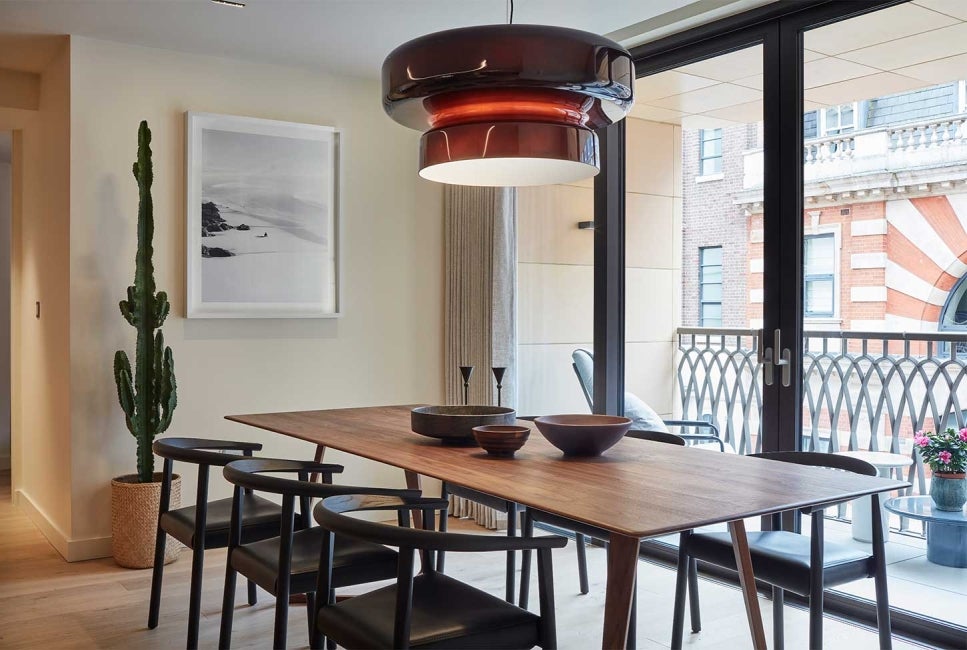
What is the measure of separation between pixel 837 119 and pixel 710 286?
1.00 metres

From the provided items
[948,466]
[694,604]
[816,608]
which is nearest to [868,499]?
[948,466]

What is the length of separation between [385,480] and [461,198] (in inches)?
68.4

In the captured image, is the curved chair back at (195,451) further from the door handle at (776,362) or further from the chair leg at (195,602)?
the door handle at (776,362)

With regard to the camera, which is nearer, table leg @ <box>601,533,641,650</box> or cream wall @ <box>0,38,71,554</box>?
table leg @ <box>601,533,641,650</box>

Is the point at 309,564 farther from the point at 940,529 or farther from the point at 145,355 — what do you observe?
the point at 940,529

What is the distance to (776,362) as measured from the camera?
3.79 metres

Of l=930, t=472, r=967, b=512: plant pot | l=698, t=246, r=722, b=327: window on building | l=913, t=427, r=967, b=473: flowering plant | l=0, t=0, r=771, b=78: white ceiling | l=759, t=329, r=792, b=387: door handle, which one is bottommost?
l=930, t=472, r=967, b=512: plant pot

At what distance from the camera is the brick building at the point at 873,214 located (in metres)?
3.26

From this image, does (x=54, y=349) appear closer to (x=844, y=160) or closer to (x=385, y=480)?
(x=385, y=480)

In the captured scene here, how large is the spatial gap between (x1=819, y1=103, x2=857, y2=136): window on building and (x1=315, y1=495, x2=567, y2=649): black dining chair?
2.32 meters

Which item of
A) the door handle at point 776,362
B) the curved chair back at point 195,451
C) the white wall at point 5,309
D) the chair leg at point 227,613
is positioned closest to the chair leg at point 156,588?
the curved chair back at point 195,451

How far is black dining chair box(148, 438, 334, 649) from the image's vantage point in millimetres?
2979

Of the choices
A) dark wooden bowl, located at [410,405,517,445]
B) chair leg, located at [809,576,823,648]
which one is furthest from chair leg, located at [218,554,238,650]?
chair leg, located at [809,576,823,648]

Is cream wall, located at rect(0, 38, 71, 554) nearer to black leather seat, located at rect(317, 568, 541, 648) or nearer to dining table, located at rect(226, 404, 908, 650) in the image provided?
dining table, located at rect(226, 404, 908, 650)
